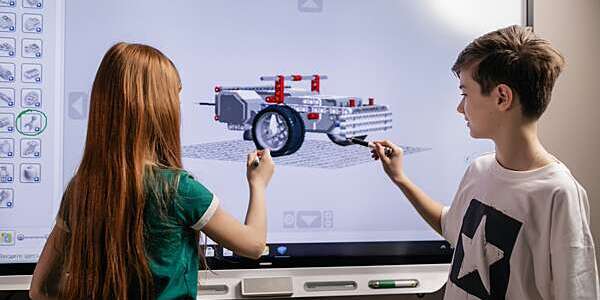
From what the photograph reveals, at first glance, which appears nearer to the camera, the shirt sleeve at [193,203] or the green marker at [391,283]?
the shirt sleeve at [193,203]

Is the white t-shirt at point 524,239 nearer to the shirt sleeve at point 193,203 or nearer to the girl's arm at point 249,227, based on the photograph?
the girl's arm at point 249,227

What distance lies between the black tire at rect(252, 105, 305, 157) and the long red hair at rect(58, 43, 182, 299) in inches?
23.1

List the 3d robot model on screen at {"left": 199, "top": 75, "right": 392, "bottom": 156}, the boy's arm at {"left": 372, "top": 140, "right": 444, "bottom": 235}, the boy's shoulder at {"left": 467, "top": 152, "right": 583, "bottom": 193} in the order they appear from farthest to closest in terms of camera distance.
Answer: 1. the 3d robot model on screen at {"left": 199, "top": 75, "right": 392, "bottom": 156}
2. the boy's arm at {"left": 372, "top": 140, "right": 444, "bottom": 235}
3. the boy's shoulder at {"left": 467, "top": 152, "right": 583, "bottom": 193}

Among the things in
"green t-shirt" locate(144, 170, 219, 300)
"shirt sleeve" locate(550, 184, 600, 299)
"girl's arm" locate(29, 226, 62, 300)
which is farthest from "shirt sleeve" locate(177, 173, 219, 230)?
"shirt sleeve" locate(550, 184, 600, 299)

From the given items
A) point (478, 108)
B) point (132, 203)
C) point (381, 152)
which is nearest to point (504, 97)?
point (478, 108)

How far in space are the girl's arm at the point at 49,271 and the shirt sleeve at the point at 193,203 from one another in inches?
10.8

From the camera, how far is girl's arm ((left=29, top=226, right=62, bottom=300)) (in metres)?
1.44

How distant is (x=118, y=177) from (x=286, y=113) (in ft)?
2.42

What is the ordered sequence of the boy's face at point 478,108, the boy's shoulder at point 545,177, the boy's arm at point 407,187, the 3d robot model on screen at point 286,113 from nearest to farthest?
the boy's shoulder at point 545,177 < the boy's face at point 478,108 < the boy's arm at point 407,187 < the 3d robot model on screen at point 286,113

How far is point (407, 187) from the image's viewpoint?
189 centimetres

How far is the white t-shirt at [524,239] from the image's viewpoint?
1442mm

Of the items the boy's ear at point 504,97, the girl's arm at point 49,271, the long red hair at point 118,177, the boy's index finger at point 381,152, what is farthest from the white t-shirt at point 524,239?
the girl's arm at point 49,271

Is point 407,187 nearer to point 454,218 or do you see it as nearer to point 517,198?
point 454,218

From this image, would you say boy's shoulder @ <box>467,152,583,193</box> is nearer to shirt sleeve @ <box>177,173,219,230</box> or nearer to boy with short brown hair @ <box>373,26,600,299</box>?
boy with short brown hair @ <box>373,26,600,299</box>
